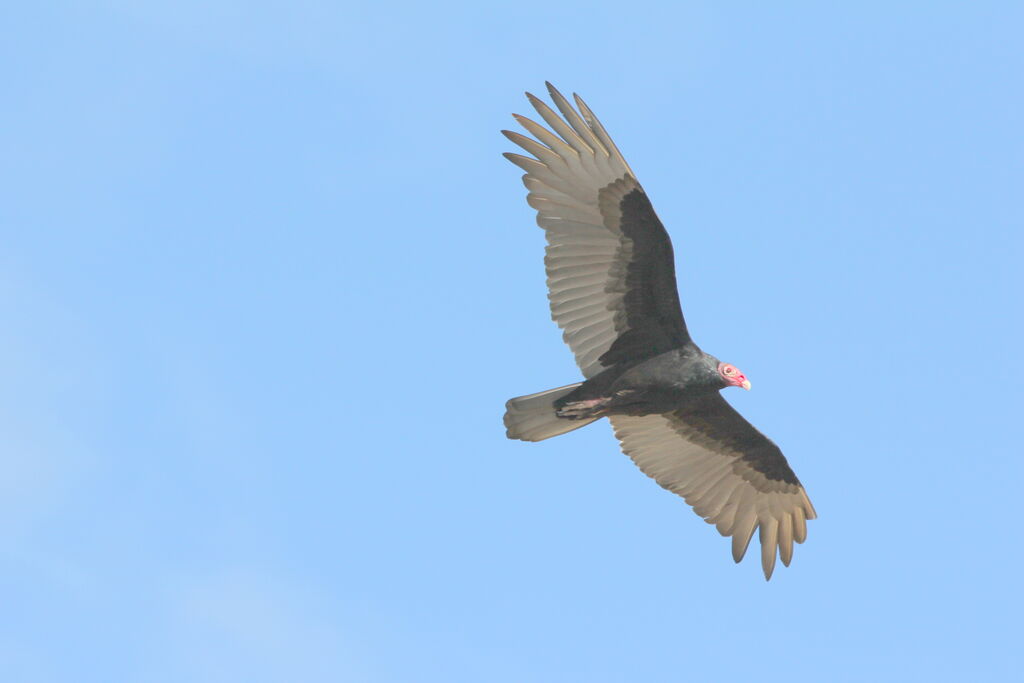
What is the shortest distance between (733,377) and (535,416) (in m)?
1.46

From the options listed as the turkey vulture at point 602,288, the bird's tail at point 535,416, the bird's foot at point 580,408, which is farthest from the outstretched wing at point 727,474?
the bird's tail at point 535,416

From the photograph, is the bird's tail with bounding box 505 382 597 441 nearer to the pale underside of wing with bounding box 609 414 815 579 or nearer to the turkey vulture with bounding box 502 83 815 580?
the turkey vulture with bounding box 502 83 815 580

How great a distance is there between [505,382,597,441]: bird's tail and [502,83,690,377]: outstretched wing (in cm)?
39

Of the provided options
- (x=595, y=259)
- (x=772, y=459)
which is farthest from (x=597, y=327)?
(x=772, y=459)

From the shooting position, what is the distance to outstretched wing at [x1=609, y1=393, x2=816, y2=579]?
1098 cm

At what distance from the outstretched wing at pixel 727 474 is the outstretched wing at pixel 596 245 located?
1104 mm

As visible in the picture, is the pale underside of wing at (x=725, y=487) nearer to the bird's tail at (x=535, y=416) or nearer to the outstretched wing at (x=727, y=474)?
the outstretched wing at (x=727, y=474)

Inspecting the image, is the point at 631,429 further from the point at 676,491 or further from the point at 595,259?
the point at 595,259

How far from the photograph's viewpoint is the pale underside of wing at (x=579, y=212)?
32.1ft

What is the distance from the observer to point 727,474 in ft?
36.5

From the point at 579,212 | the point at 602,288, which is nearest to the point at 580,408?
the point at 602,288

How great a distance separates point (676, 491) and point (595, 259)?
225 centimetres

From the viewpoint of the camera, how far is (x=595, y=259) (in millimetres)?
9945

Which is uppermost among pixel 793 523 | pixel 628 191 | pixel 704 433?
pixel 628 191
